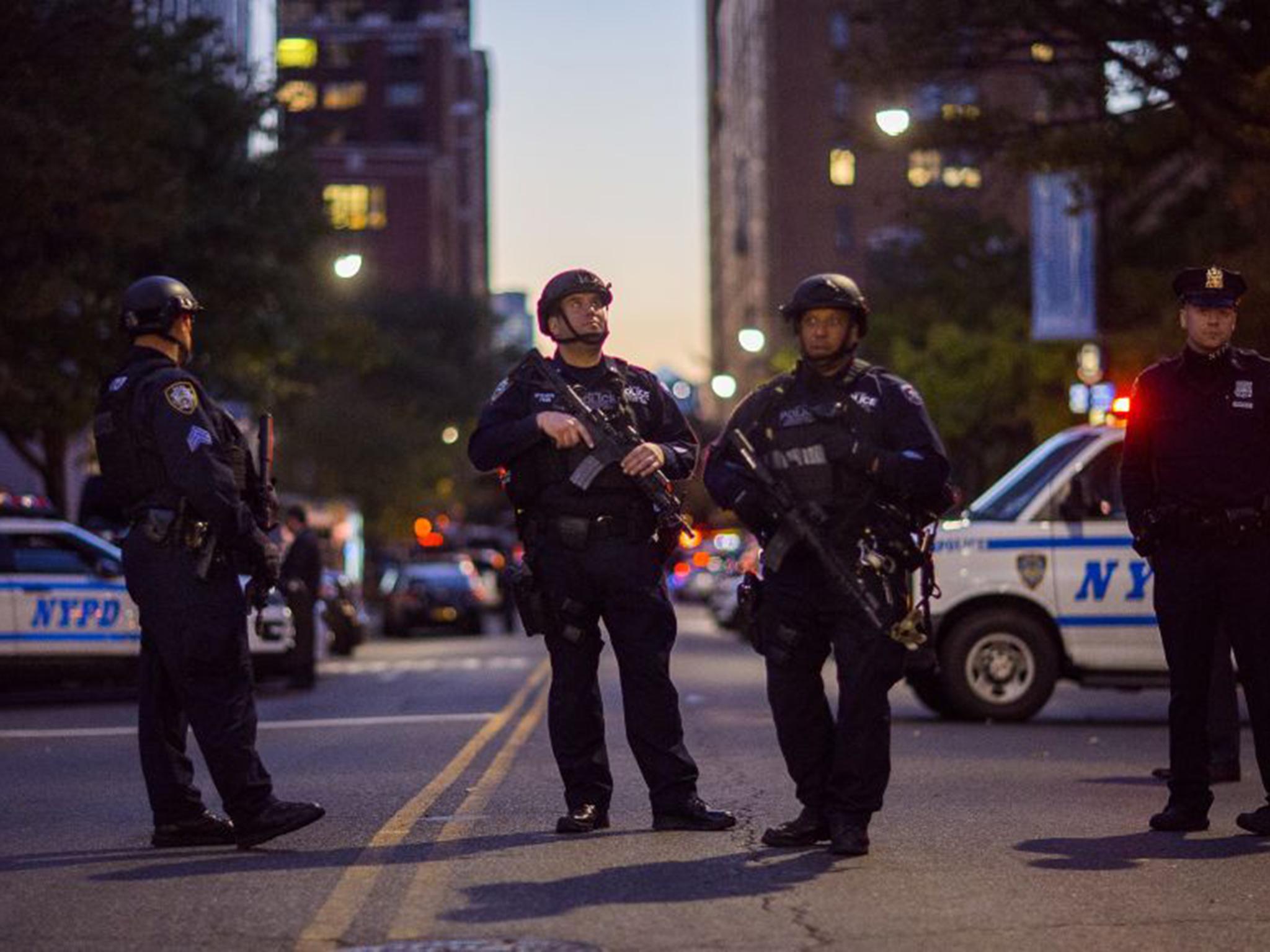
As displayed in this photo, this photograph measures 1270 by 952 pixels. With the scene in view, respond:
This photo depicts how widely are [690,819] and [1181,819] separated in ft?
6.30

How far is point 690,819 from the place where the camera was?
9320mm

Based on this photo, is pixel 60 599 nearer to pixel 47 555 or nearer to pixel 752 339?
pixel 47 555

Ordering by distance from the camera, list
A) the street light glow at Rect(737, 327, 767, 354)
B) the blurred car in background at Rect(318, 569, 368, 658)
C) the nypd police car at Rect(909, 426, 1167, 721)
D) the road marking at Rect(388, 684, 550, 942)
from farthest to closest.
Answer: the street light glow at Rect(737, 327, 767, 354)
the blurred car in background at Rect(318, 569, 368, 658)
the nypd police car at Rect(909, 426, 1167, 721)
the road marking at Rect(388, 684, 550, 942)

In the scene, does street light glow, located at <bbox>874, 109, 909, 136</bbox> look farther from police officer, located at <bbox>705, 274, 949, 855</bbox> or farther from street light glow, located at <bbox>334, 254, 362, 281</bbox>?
police officer, located at <bbox>705, 274, 949, 855</bbox>

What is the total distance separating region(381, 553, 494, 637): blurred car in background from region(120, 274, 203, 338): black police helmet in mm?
37355

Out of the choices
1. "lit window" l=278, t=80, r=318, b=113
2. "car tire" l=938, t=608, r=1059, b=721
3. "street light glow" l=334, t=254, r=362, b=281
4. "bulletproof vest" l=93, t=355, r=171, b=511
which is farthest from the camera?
"lit window" l=278, t=80, r=318, b=113

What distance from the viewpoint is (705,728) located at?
15.8 m

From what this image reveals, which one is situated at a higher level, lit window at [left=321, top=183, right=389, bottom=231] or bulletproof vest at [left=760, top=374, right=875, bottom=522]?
lit window at [left=321, top=183, right=389, bottom=231]

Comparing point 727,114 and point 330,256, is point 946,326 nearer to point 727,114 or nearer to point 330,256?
point 330,256

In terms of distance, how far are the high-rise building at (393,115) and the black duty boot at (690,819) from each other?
4538 inches

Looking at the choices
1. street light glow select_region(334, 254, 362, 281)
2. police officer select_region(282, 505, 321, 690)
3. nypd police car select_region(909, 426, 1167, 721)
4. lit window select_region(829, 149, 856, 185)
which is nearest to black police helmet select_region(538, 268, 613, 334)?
nypd police car select_region(909, 426, 1167, 721)

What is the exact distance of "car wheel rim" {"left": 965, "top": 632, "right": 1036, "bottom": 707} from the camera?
17.0 metres

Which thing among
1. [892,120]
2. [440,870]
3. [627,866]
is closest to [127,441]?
[440,870]

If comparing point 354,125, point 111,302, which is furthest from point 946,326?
point 354,125
